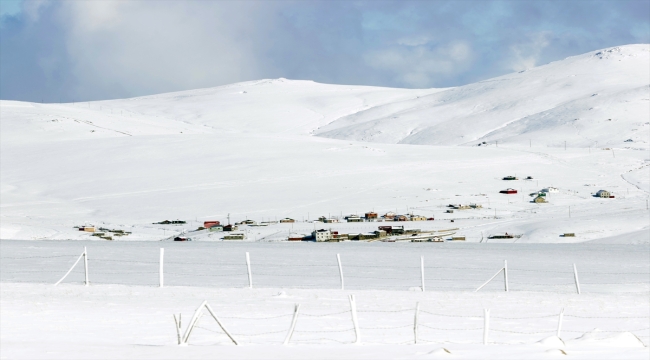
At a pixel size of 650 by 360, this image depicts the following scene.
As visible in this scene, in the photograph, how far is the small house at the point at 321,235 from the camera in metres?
51.8

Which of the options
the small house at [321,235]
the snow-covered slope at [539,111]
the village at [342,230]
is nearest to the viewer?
the small house at [321,235]

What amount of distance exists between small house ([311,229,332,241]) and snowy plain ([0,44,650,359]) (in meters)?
2.86

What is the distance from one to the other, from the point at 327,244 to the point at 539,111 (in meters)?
118

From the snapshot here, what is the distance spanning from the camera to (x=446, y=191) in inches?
2908

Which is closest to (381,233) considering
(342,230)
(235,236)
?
(342,230)

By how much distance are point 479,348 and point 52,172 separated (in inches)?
3034

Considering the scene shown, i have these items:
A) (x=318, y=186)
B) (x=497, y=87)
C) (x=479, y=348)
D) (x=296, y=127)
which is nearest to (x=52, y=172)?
(x=318, y=186)

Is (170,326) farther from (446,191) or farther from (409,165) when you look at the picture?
(409,165)

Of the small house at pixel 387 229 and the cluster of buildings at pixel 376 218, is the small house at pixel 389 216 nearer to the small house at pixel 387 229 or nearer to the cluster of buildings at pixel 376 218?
the cluster of buildings at pixel 376 218

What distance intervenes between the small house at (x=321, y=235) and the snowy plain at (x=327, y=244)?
2.86 meters

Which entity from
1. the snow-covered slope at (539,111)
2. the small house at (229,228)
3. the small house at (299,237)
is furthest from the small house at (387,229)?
the snow-covered slope at (539,111)

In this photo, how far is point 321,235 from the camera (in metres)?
52.1

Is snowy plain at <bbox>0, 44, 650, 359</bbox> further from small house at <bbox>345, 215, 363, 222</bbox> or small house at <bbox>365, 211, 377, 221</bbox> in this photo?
small house at <bbox>365, 211, 377, 221</bbox>

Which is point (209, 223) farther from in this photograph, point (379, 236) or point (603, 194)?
point (603, 194)
